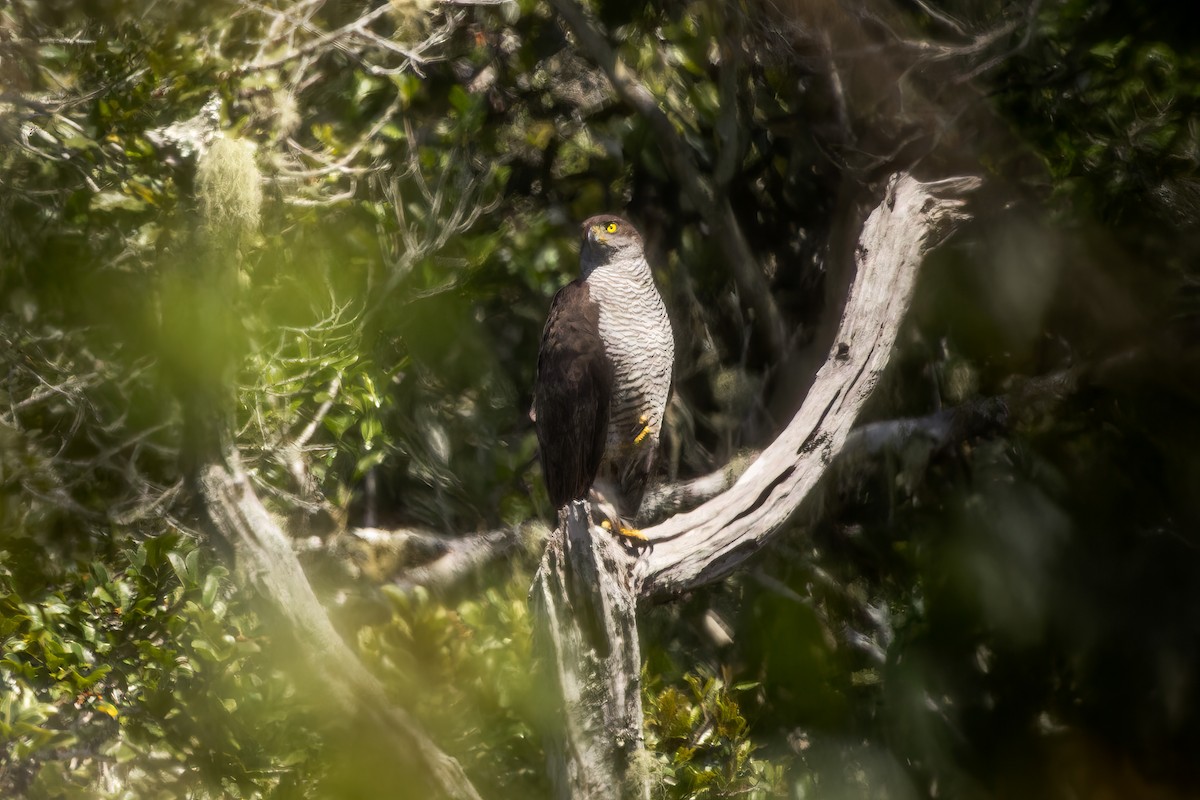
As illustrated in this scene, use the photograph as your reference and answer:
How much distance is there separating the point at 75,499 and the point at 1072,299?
11.6 feet

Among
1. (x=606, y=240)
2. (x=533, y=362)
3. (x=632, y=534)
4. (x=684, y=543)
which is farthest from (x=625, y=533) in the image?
(x=533, y=362)

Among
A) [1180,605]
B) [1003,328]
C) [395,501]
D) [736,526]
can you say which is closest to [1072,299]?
[1003,328]

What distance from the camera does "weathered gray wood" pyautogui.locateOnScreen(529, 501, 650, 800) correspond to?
2.58m

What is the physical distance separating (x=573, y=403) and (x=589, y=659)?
33.3 inches

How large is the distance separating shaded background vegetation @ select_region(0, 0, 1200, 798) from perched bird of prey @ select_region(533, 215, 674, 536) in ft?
1.93

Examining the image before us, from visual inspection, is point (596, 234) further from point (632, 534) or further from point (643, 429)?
point (632, 534)

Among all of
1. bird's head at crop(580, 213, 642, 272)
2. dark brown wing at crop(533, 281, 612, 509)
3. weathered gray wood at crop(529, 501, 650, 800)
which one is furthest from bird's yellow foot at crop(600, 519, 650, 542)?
bird's head at crop(580, 213, 642, 272)

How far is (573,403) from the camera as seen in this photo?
3.13 m

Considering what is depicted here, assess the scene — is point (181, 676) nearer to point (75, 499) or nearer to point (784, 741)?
point (75, 499)

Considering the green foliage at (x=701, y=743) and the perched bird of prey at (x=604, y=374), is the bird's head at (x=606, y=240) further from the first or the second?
the green foliage at (x=701, y=743)

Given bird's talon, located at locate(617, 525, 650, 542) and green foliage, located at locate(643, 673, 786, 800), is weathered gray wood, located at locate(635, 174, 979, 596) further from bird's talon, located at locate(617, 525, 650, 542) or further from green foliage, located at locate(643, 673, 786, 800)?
green foliage, located at locate(643, 673, 786, 800)

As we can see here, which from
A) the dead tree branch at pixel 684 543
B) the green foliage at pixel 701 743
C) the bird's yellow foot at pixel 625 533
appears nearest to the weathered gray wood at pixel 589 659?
the dead tree branch at pixel 684 543

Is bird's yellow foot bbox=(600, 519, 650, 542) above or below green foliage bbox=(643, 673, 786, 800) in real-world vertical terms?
above

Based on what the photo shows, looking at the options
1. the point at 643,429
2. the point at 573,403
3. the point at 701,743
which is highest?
the point at 573,403
